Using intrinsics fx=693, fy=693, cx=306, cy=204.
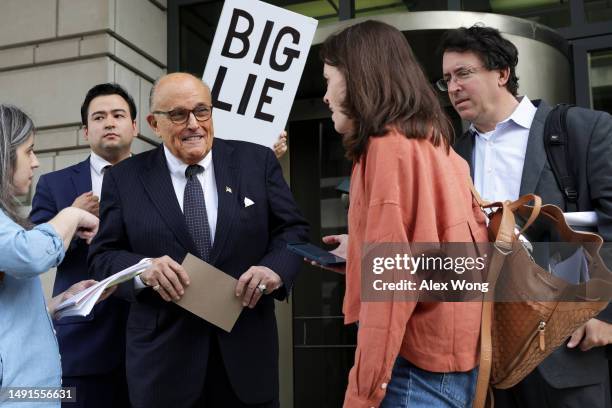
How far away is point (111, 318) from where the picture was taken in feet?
11.3

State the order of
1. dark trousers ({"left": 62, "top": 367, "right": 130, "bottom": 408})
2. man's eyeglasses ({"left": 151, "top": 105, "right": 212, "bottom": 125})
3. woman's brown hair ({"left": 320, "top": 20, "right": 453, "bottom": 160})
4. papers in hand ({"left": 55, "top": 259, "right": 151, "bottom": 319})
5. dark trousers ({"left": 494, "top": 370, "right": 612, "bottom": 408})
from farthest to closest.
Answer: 1. dark trousers ({"left": 62, "top": 367, "right": 130, "bottom": 408})
2. man's eyeglasses ({"left": 151, "top": 105, "right": 212, "bottom": 125})
3. papers in hand ({"left": 55, "top": 259, "right": 151, "bottom": 319})
4. dark trousers ({"left": 494, "top": 370, "right": 612, "bottom": 408})
5. woman's brown hair ({"left": 320, "top": 20, "right": 453, "bottom": 160})

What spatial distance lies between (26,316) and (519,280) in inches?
64.0

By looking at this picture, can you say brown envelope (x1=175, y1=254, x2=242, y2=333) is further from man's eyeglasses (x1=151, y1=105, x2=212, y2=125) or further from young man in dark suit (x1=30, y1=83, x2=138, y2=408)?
young man in dark suit (x1=30, y1=83, x2=138, y2=408)

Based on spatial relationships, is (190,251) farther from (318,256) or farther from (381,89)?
(381,89)

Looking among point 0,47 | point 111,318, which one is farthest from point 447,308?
point 0,47

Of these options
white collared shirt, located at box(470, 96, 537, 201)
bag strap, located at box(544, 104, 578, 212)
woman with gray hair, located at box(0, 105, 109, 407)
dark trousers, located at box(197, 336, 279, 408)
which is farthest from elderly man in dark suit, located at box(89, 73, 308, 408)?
bag strap, located at box(544, 104, 578, 212)

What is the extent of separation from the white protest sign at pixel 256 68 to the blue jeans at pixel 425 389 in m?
2.22

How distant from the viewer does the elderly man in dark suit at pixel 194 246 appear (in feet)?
9.20

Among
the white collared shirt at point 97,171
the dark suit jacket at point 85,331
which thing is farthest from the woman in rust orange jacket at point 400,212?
the white collared shirt at point 97,171

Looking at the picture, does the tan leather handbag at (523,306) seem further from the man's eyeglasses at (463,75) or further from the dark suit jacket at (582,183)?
the man's eyeglasses at (463,75)

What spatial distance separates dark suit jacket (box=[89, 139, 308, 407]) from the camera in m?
2.81

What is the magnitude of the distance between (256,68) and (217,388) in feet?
6.21

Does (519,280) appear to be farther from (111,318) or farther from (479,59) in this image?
(111,318)

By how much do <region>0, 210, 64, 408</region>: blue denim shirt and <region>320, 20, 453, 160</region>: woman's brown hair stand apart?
110 cm
